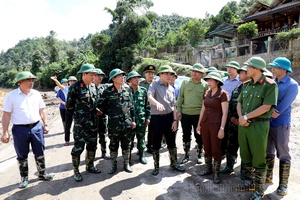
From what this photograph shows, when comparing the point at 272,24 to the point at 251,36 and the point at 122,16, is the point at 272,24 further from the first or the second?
the point at 122,16

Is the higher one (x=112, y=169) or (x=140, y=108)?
(x=140, y=108)

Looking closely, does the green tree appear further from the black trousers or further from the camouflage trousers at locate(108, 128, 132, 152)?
the camouflage trousers at locate(108, 128, 132, 152)

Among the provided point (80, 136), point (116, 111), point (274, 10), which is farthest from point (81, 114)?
point (274, 10)

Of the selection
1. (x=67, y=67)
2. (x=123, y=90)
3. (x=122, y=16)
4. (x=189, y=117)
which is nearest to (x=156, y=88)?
(x=123, y=90)

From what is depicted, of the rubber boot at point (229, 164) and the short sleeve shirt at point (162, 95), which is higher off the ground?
the short sleeve shirt at point (162, 95)

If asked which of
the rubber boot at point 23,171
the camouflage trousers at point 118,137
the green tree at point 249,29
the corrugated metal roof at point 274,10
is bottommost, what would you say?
the rubber boot at point 23,171

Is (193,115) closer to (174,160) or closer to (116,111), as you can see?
(174,160)

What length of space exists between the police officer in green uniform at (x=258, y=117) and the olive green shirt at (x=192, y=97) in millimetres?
1117

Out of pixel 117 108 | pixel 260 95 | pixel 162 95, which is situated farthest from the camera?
pixel 162 95

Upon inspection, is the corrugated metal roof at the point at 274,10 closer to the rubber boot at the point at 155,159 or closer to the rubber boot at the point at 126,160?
the rubber boot at the point at 155,159

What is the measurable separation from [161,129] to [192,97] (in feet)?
2.97

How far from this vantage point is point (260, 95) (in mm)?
3012

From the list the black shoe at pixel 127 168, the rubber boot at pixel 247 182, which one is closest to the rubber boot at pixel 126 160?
the black shoe at pixel 127 168

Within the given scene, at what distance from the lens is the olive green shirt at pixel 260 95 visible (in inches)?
115
